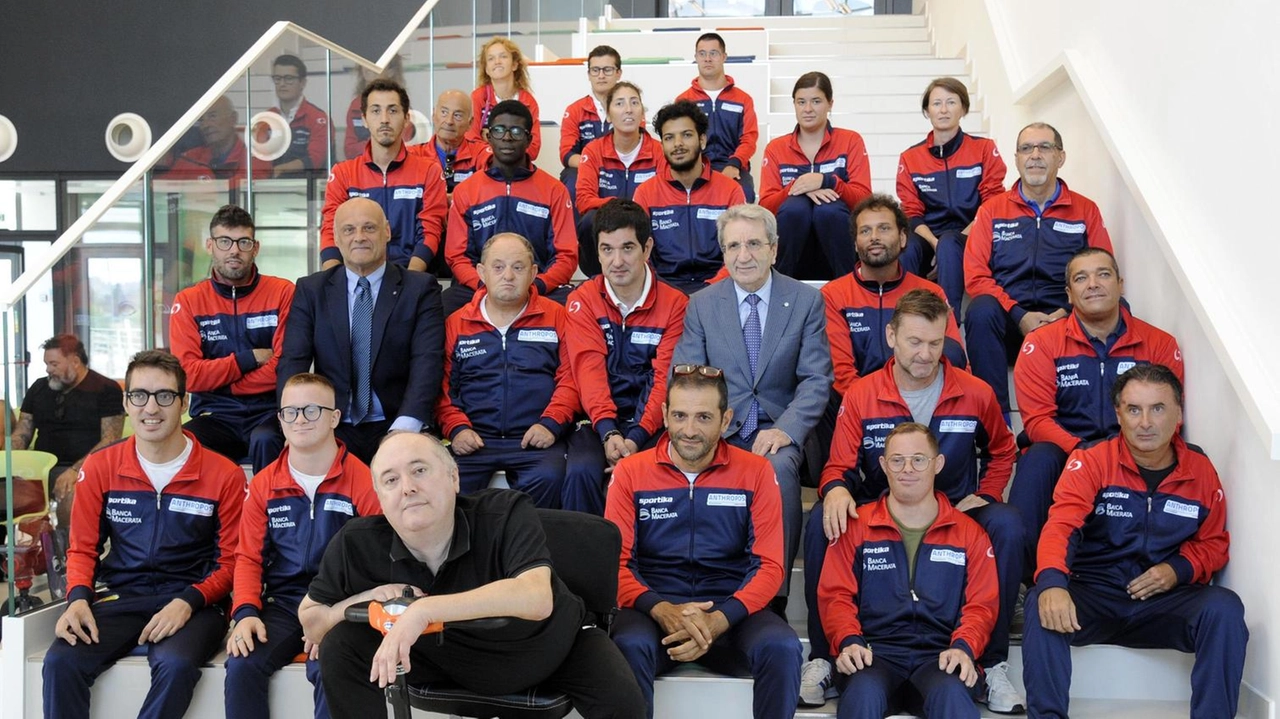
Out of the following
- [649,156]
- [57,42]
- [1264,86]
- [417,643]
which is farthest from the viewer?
[57,42]

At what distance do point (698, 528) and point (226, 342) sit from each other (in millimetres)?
1918

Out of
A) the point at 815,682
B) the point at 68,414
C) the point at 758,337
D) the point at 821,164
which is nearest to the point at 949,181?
the point at 821,164

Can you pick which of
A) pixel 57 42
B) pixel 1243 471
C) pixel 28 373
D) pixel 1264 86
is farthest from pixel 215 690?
pixel 57 42

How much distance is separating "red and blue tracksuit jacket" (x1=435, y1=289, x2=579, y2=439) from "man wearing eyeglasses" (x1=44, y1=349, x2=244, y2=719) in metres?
0.82

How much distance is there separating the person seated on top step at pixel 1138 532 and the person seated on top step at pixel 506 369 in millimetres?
1620

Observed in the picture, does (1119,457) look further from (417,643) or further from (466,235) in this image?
(466,235)

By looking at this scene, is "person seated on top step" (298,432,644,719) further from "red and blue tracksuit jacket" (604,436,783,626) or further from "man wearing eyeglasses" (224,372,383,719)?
"man wearing eyeglasses" (224,372,383,719)

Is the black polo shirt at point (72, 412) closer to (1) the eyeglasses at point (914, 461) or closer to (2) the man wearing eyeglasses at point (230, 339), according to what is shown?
(2) the man wearing eyeglasses at point (230, 339)

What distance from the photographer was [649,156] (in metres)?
5.80

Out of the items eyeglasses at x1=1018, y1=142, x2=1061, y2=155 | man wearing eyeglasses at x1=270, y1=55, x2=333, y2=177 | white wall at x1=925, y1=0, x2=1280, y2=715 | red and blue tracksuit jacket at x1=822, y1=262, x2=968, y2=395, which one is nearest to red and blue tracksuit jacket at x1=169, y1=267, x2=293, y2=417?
man wearing eyeglasses at x1=270, y1=55, x2=333, y2=177

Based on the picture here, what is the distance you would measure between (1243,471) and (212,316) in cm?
338

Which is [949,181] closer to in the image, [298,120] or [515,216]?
[515,216]

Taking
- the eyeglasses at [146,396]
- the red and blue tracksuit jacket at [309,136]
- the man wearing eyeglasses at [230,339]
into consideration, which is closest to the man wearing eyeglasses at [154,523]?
the eyeglasses at [146,396]

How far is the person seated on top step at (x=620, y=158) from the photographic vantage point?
572 centimetres
